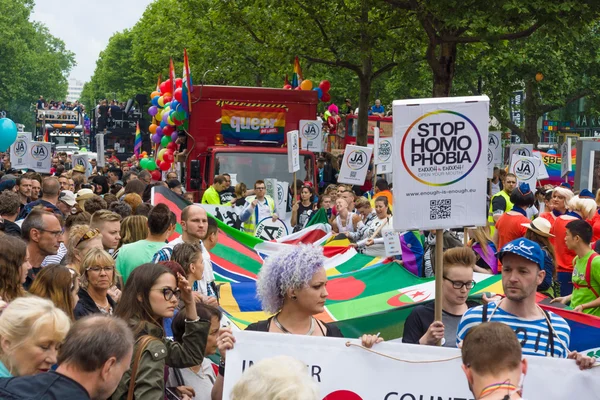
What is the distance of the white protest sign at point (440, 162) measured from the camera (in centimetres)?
522

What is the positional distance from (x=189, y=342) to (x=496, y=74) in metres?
33.2

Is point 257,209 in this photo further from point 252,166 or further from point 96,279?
point 96,279

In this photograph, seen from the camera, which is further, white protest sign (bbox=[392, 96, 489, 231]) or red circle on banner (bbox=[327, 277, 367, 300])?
red circle on banner (bbox=[327, 277, 367, 300])

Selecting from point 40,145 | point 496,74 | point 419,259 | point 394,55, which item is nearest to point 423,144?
point 419,259

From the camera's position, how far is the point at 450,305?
583cm

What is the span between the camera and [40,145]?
2092 cm

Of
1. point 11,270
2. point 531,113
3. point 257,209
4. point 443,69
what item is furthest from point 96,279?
point 531,113

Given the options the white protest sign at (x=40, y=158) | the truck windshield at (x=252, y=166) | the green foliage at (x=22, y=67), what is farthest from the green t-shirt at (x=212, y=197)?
the green foliage at (x=22, y=67)

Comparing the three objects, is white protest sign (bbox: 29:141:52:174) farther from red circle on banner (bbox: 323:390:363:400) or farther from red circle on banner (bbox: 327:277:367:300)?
red circle on banner (bbox: 323:390:363:400)

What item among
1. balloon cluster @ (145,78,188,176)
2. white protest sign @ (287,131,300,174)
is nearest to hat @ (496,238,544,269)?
white protest sign @ (287,131,300,174)

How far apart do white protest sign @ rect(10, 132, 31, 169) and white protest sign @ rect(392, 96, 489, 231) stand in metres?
16.8

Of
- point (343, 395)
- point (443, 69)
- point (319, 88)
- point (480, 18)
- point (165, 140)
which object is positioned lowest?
point (343, 395)

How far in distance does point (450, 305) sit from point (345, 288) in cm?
405

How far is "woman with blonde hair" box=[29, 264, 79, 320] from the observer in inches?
211
